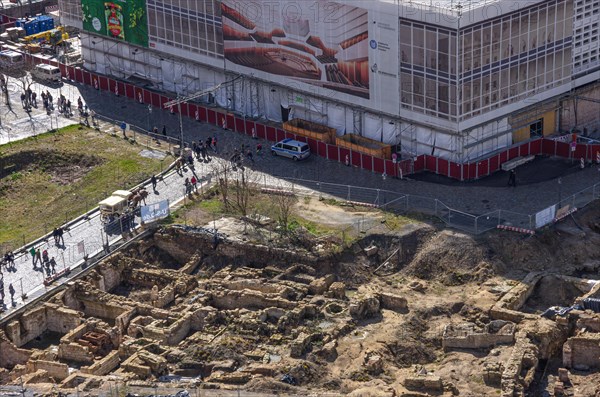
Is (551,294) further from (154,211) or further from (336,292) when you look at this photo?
(154,211)

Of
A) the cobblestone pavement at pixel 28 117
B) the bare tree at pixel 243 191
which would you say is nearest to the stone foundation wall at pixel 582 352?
the bare tree at pixel 243 191

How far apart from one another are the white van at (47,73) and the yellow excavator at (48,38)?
8.23 metres

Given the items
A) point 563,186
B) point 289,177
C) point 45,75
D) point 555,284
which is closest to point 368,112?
point 289,177

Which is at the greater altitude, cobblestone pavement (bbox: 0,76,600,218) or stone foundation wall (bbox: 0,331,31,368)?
cobblestone pavement (bbox: 0,76,600,218)

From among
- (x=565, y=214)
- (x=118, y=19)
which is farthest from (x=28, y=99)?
(x=565, y=214)

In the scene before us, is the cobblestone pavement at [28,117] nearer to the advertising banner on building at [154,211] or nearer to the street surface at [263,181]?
the street surface at [263,181]

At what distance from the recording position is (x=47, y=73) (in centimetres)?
17250

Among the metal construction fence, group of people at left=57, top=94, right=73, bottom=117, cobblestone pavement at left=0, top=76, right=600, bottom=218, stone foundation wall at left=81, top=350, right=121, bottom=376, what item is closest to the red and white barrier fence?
the metal construction fence

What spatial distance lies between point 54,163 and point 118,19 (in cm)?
2212

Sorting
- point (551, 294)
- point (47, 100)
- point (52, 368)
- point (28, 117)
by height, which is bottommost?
point (52, 368)

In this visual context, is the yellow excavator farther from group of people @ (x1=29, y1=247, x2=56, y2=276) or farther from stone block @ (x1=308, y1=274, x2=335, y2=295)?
stone block @ (x1=308, y1=274, x2=335, y2=295)

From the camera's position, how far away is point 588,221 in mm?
130375

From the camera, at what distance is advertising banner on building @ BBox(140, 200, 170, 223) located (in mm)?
134625

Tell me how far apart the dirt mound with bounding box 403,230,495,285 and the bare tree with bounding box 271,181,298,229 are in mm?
11869
